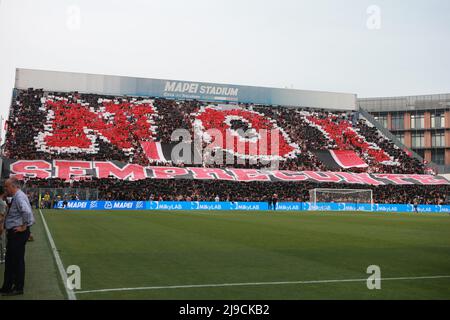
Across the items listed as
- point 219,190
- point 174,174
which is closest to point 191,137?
point 174,174

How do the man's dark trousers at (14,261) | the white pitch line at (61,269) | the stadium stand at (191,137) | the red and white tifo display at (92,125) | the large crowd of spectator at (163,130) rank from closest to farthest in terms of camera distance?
the white pitch line at (61,269) → the man's dark trousers at (14,261) → the stadium stand at (191,137) → the large crowd of spectator at (163,130) → the red and white tifo display at (92,125)

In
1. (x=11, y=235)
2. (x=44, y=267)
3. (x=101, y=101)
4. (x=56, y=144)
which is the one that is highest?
(x=101, y=101)

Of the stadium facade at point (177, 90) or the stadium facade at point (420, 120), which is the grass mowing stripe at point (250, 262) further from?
the stadium facade at point (420, 120)

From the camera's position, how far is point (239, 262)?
12398 millimetres

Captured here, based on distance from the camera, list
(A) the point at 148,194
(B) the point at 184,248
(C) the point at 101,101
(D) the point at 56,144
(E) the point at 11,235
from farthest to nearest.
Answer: (C) the point at 101,101 < (D) the point at 56,144 < (A) the point at 148,194 < (B) the point at 184,248 < (E) the point at 11,235

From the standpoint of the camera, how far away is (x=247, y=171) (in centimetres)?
5722

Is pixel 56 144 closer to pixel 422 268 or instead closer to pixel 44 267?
pixel 44 267

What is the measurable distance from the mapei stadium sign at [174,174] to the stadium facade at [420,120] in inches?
1029

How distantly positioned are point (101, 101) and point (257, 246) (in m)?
55.1

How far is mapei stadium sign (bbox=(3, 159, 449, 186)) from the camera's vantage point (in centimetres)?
4916

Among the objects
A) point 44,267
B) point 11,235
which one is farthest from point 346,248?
point 11,235

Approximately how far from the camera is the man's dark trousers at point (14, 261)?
29.0 ft

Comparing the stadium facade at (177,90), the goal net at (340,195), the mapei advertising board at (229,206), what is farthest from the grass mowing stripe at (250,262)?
the stadium facade at (177,90)
